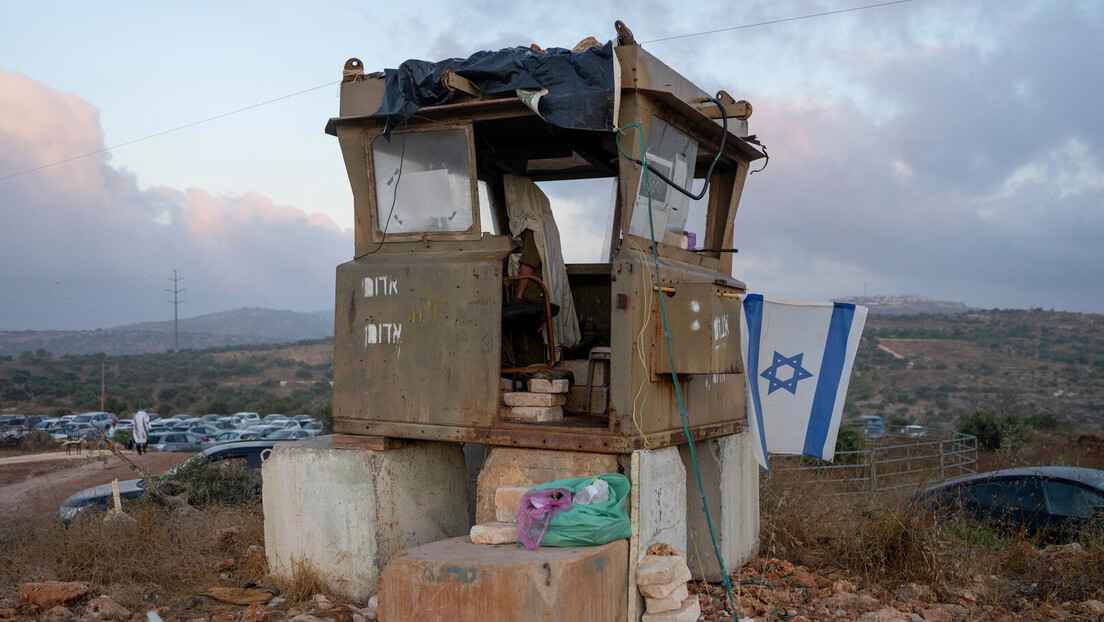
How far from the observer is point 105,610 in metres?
6.50

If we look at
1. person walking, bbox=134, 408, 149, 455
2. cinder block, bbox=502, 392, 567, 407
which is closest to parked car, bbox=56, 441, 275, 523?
cinder block, bbox=502, 392, 567, 407

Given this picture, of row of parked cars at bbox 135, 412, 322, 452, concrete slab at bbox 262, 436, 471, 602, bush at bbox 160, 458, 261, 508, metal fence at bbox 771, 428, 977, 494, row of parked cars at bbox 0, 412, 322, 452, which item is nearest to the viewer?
concrete slab at bbox 262, 436, 471, 602

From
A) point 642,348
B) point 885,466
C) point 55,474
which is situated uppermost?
point 642,348

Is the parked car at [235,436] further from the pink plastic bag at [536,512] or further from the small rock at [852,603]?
the pink plastic bag at [536,512]

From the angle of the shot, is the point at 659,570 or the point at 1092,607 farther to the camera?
the point at 1092,607

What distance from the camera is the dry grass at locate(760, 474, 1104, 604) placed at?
7219 millimetres

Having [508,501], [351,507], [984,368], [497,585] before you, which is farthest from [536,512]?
[984,368]

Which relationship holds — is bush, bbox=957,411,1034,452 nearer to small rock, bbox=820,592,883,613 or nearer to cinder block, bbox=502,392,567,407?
small rock, bbox=820,592,883,613

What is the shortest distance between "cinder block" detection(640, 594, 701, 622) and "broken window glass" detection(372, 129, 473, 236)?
3.15 metres

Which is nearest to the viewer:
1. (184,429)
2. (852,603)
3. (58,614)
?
(58,614)

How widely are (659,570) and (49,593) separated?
4467mm

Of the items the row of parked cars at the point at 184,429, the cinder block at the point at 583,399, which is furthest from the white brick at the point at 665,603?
the row of parked cars at the point at 184,429

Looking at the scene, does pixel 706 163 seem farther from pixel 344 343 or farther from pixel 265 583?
pixel 265 583

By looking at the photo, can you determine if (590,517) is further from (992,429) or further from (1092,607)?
(992,429)
